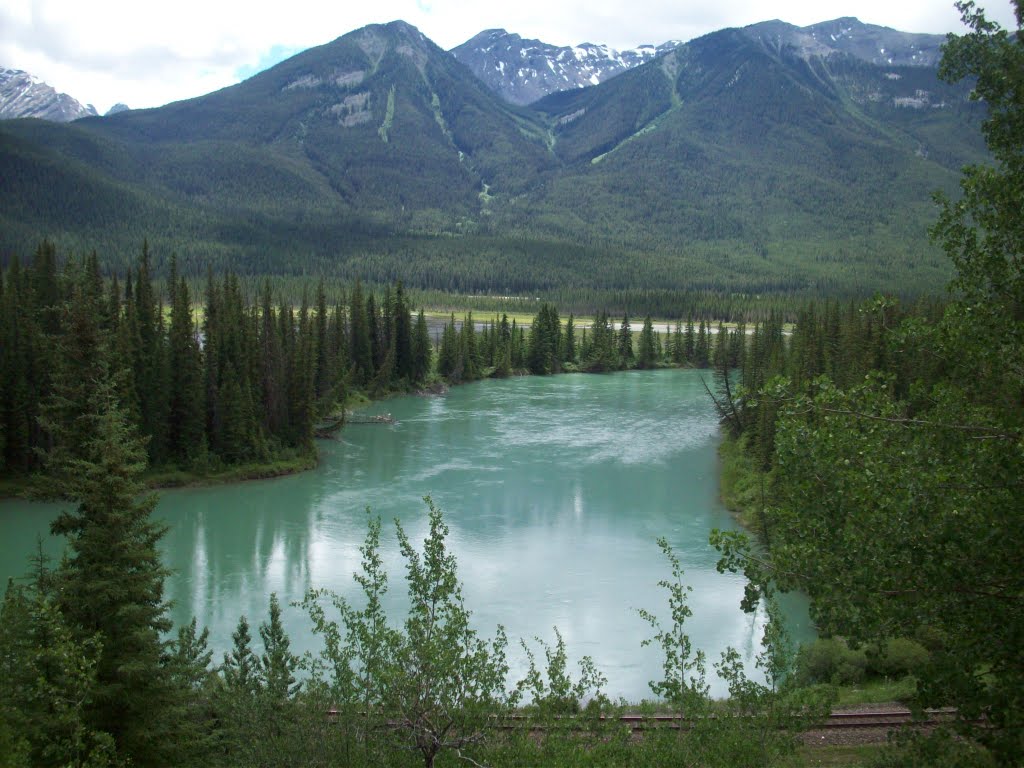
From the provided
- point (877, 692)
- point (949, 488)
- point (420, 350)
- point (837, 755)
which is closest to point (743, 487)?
point (877, 692)

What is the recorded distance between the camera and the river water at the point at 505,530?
105 ft

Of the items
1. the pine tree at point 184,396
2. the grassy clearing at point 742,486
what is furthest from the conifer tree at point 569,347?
the pine tree at point 184,396

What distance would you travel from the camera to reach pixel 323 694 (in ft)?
47.2

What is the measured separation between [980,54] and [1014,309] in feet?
9.55

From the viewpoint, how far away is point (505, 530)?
44688mm

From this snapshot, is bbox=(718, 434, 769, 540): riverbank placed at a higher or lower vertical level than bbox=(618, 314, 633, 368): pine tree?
lower

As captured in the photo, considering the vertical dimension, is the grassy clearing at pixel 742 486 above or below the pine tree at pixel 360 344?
below

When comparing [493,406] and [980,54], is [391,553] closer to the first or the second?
[980,54]

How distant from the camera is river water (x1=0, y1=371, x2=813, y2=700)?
3216cm

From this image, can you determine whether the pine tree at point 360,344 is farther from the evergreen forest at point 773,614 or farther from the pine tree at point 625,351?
the evergreen forest at point 773,614

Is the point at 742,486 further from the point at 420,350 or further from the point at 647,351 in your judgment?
the point at 647,351

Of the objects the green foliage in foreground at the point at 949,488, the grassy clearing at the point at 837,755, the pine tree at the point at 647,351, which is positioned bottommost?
the grassy clearing at the point at 837,755

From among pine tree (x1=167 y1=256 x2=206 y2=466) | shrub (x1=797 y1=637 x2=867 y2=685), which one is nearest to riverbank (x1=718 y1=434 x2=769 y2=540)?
shrub (x1=797 y1=637 x2=867 y2=685)

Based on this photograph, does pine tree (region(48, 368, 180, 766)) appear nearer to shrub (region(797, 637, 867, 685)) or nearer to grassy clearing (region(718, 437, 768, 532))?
shrub (region(797, 637, 867, 685))
